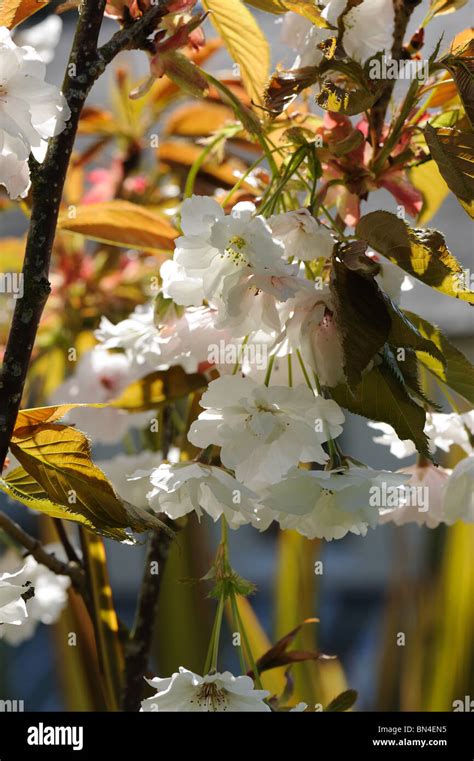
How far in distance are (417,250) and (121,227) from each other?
7.0 inches

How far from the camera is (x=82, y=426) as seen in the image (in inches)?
21.3

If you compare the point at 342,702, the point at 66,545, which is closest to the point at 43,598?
the point at 66,545

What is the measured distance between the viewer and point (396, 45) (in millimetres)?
393

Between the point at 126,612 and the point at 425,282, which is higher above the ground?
the point at 425,282

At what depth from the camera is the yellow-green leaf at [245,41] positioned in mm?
398

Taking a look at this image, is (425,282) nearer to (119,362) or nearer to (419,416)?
(419,416)

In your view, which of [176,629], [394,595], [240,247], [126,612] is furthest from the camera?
[126,612]

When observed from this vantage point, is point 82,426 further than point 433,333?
Yes

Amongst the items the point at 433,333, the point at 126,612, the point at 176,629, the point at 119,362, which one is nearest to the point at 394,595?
the point at 176,629

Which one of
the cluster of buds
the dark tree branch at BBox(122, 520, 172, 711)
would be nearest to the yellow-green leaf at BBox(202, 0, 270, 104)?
the cluster of buds

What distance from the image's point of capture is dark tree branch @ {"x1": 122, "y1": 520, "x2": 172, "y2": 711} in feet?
1.53

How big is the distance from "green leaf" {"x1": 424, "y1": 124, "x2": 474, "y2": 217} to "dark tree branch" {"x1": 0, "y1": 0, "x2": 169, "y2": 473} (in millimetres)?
131

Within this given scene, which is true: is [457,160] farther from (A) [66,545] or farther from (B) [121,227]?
(A) [66,545]
